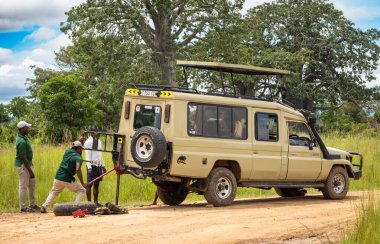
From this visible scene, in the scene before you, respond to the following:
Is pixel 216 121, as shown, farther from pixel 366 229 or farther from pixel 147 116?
pixel 366 229

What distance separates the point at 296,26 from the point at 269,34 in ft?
7.31

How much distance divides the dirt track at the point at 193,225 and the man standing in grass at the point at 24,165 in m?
0.64

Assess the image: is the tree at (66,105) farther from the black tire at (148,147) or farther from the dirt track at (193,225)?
the dirt track at (193,225)

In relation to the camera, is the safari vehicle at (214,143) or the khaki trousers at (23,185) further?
the khaki trousers at (23,185)

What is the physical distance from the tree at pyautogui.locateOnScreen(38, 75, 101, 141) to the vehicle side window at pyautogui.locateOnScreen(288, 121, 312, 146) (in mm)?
22757

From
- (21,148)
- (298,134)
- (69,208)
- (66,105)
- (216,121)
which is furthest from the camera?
(66,105)

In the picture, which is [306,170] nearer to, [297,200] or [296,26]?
[297,200]

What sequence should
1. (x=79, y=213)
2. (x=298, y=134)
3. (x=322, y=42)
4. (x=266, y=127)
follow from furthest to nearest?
(x=322, y=42) < (x=298, y=134) < (x=266, y=127) < (x=79, y=213)

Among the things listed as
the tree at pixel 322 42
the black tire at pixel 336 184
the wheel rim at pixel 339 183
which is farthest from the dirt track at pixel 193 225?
the tree at pixel 322 42

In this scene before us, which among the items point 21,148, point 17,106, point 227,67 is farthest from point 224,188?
point 17,106

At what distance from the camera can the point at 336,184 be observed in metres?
16.2

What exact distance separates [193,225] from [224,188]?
316 cm

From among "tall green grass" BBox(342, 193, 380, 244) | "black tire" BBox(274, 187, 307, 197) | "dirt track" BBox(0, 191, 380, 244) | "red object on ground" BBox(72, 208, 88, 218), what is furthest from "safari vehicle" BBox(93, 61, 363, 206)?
"tall green grass" BBox(342, 193, 380, 244)

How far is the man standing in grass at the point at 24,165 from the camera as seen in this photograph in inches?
523
